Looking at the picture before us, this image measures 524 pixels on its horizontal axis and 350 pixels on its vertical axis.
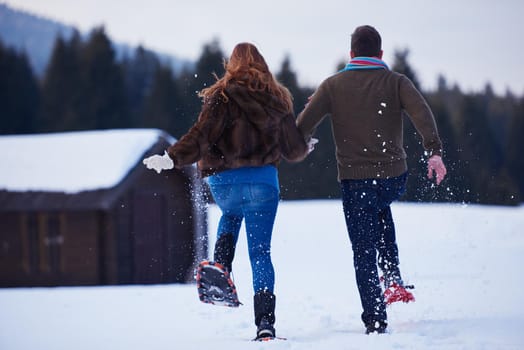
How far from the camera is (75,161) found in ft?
52.2

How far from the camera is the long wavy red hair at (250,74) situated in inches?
181

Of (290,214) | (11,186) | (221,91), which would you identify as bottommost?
(290,214)

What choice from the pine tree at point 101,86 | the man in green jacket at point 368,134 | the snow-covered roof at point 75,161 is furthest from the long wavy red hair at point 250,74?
the pine tree at point 101,86

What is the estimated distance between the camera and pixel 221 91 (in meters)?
4.54

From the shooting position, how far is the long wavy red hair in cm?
459

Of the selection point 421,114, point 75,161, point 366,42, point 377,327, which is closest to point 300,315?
point 377,327

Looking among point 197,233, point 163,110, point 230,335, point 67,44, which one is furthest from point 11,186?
point 67,44

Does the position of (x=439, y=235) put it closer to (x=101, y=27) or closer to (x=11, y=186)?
(x=11, y=186)

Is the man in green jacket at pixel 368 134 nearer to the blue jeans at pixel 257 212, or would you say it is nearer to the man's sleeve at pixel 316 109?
the man's sleeve at pixel 316 109

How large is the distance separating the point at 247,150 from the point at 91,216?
12.1m

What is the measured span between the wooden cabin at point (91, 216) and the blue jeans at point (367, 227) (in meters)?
10.9

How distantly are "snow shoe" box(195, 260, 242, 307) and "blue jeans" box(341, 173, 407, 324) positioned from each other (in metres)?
0.85

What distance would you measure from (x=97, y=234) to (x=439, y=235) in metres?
8.19

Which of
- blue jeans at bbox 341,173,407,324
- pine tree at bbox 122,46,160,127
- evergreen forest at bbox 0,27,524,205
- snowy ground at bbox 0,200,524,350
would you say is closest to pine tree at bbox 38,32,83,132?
evergreen forest at bbox 0,27,524,205
